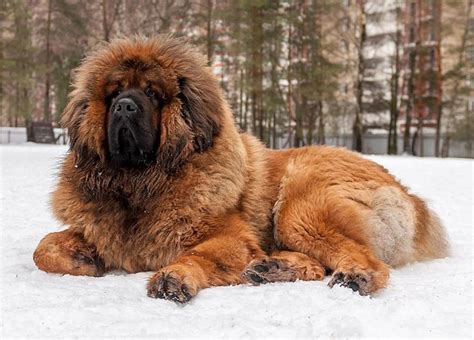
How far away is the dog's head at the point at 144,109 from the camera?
12.8ft

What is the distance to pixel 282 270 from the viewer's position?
358 cm

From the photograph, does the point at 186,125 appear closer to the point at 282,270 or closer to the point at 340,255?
the point at 282,270

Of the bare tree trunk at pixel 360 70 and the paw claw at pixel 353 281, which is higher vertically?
the bare tree trunk at pixel 360 70

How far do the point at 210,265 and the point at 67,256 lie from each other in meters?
1.03

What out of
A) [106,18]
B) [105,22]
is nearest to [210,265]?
[105,22]

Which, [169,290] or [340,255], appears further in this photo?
[340,255]

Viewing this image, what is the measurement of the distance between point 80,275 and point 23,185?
24.0 ft

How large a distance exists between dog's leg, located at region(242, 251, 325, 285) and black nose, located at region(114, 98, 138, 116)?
4.25 feet

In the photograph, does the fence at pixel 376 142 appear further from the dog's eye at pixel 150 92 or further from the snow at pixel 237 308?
the snow at pixel 237 308

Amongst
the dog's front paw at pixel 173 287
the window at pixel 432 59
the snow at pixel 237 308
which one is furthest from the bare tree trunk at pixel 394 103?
the dog's front paw at pixel 173 287

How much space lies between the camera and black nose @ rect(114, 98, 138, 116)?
3.71 meters

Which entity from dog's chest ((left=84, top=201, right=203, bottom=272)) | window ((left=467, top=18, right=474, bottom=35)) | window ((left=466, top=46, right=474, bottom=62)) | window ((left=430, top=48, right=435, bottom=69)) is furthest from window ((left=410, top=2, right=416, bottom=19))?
dog's chest ((left=84, top=201, right=203, bottom=272))

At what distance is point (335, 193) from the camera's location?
13.4 feet

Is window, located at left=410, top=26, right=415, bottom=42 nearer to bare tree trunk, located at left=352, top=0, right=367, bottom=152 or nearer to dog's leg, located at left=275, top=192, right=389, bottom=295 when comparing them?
bare tree trunk, located at left=352, top=0, right=367, bottom=152
